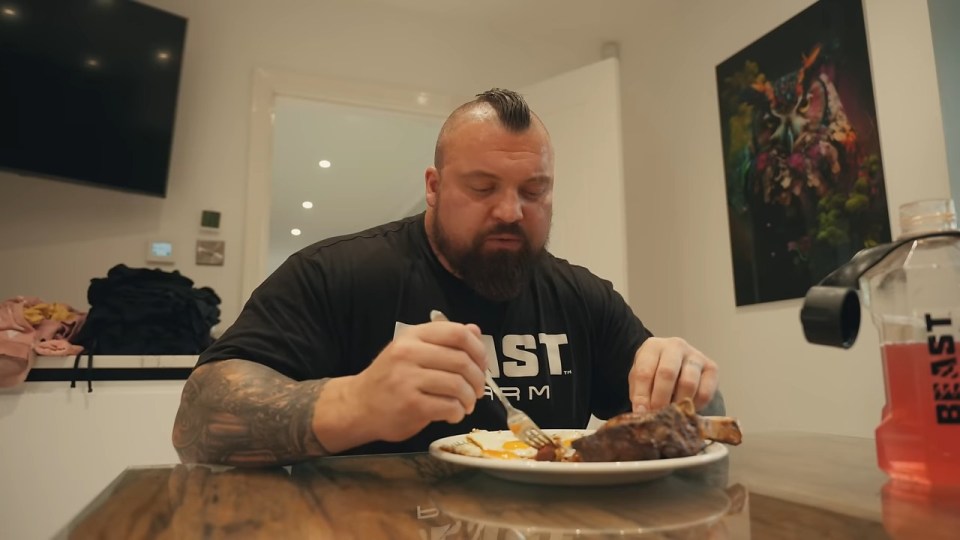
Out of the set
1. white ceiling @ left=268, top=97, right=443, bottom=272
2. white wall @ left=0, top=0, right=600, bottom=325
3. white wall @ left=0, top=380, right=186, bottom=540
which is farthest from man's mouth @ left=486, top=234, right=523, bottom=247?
white ceiling @ left=268, top=97, right=443, bottom=272

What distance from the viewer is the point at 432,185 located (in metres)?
1.30

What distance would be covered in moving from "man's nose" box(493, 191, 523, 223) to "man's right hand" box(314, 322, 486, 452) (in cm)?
55

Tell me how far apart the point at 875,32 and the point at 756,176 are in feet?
1.91

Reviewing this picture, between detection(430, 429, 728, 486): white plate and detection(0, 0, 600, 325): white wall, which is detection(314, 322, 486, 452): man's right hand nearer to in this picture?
detection(430, 429, 728, 486): white plate

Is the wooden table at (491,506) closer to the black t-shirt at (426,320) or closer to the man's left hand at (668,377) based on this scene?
the man's left hand at (668,377)

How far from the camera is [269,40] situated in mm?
2555

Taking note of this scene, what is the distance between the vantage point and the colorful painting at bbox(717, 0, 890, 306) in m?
1.89

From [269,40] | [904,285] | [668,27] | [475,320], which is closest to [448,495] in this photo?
[904,285]

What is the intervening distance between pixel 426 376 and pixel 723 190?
2.17m

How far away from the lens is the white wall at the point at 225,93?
2.12 m

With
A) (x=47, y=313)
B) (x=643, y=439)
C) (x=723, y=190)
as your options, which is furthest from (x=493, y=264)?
(x=723, y=190)

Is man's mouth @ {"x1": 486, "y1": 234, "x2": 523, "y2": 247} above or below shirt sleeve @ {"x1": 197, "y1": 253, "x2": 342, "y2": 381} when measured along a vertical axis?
above

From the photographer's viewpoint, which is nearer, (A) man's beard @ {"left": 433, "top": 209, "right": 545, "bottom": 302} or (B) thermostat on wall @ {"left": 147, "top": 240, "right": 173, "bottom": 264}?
(A) man's beard @ {"left": 433, "top": 209, "right": 545, "bottom": 302}

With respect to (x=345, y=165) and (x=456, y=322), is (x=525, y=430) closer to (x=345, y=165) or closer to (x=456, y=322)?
(x=456, y=322)
